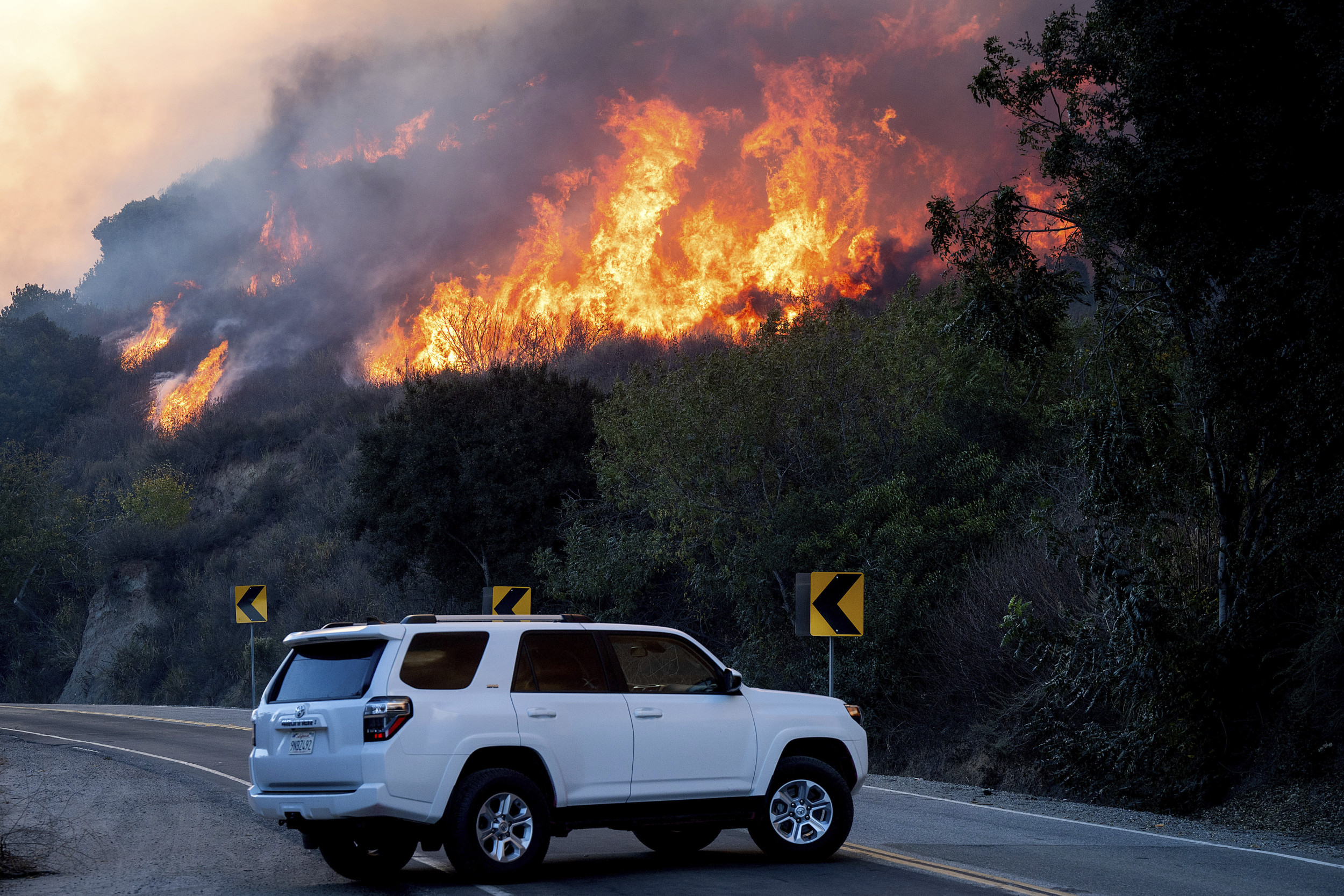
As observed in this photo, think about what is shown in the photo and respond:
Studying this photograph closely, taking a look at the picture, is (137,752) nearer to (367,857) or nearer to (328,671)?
(367,857)

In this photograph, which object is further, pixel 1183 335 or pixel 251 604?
pixel 251 604

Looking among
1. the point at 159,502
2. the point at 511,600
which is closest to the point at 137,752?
the point at 511,600

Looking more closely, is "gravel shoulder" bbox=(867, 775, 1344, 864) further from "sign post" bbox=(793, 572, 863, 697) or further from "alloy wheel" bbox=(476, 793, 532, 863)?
"alloy wheel" bbox=(476, 793, 532, 863)

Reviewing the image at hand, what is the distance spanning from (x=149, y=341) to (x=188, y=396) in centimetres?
1560

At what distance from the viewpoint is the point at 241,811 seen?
13633 millimetres

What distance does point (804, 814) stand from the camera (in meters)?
10.2

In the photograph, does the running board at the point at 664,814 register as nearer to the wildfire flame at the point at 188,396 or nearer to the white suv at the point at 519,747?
the white suv at the point at 519,747

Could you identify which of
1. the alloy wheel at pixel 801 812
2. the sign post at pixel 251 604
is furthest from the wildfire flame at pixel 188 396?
the alloy wheel at pixel 801 812

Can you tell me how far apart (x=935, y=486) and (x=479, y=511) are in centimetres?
1428

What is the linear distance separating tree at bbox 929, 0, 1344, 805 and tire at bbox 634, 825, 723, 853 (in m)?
6.65

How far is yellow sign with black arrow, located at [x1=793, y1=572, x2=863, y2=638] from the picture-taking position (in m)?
17.4

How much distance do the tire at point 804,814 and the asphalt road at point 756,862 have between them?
0.18 meters

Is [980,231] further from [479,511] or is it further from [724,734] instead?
[479,511]

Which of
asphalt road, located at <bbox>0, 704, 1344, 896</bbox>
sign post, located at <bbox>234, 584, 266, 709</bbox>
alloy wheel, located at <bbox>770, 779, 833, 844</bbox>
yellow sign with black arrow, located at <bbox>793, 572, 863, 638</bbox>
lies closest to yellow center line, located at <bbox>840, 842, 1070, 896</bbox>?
Result: asphalt road, located at <bbox>0, 704, 1344, 896</bbox>
